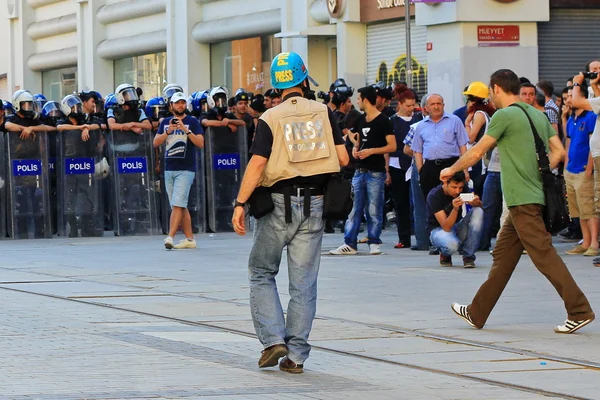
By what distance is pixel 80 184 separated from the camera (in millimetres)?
21484

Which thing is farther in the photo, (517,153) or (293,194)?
(517,153)

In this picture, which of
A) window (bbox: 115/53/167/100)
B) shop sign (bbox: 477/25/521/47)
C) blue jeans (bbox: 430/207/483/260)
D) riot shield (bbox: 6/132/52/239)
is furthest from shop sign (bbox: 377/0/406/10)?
blue jeans (bbox: 430/207/483/260)

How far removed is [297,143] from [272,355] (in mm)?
1236

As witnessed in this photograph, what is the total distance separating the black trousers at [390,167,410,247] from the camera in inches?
691

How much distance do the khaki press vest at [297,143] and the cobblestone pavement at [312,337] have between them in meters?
1.17

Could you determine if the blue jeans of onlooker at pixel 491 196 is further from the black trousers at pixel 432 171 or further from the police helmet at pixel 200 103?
the police helmet at pixel 200 103

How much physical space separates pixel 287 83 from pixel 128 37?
3378 centimetres

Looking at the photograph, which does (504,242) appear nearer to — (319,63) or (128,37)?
(319,63)

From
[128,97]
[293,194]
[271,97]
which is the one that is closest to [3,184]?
[128,97]

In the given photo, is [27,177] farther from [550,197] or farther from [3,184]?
[550,197]

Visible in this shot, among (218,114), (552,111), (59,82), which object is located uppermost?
(59,82)

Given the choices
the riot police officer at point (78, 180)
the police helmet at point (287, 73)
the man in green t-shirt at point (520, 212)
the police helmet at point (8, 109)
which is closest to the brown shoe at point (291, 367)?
the police helmet at point (287, 73)

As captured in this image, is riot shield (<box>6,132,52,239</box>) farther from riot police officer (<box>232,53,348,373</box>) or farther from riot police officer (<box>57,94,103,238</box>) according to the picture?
riot police officer (<box>232,53,348,373</box>)

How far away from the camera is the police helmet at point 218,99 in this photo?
21.8 m
